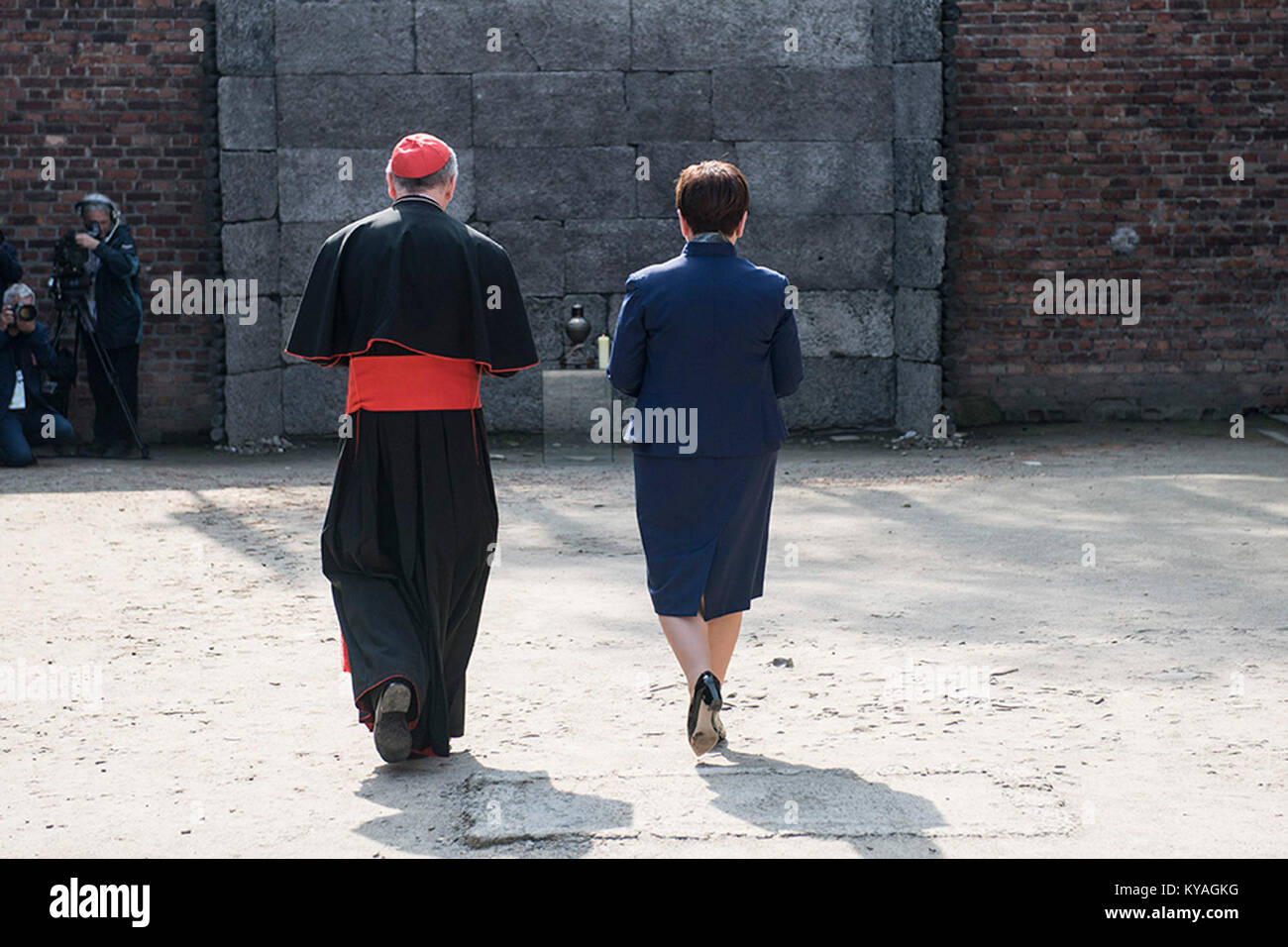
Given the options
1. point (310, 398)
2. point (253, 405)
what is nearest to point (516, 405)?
point (310, 398)

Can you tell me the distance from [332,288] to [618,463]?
20.5 feet

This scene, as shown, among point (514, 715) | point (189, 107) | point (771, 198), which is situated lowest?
point (514, 715)

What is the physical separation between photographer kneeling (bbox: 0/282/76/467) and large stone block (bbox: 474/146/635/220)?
3.13 m

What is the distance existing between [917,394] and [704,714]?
7.37m

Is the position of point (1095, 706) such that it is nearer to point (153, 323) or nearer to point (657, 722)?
point (657, 722)

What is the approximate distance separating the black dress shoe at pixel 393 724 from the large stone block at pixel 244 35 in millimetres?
7709

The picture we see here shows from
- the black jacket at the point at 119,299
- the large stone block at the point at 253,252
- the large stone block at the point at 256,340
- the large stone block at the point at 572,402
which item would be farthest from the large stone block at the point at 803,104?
the black jacket at the point at 119,299

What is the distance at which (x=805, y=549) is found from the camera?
7.20m

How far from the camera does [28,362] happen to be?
10438mm

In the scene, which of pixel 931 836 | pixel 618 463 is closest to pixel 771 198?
pixel 618 463

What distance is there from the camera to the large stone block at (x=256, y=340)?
35.5 ft

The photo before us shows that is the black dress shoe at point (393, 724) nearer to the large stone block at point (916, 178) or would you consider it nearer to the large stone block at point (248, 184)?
the large stone block at point (248, 184)

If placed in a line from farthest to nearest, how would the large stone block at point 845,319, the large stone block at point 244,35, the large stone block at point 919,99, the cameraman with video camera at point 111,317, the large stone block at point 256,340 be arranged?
the large stone block at point 845,319 < the large stone block at point 919,99 < the large stone block at point 256,340 < the large stone block at point 244,35 < the cameraman with video camera at point 111,317

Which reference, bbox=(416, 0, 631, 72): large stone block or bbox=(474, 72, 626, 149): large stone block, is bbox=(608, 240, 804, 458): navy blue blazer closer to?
bbox=(474, 72, 626, 149): large stone block
